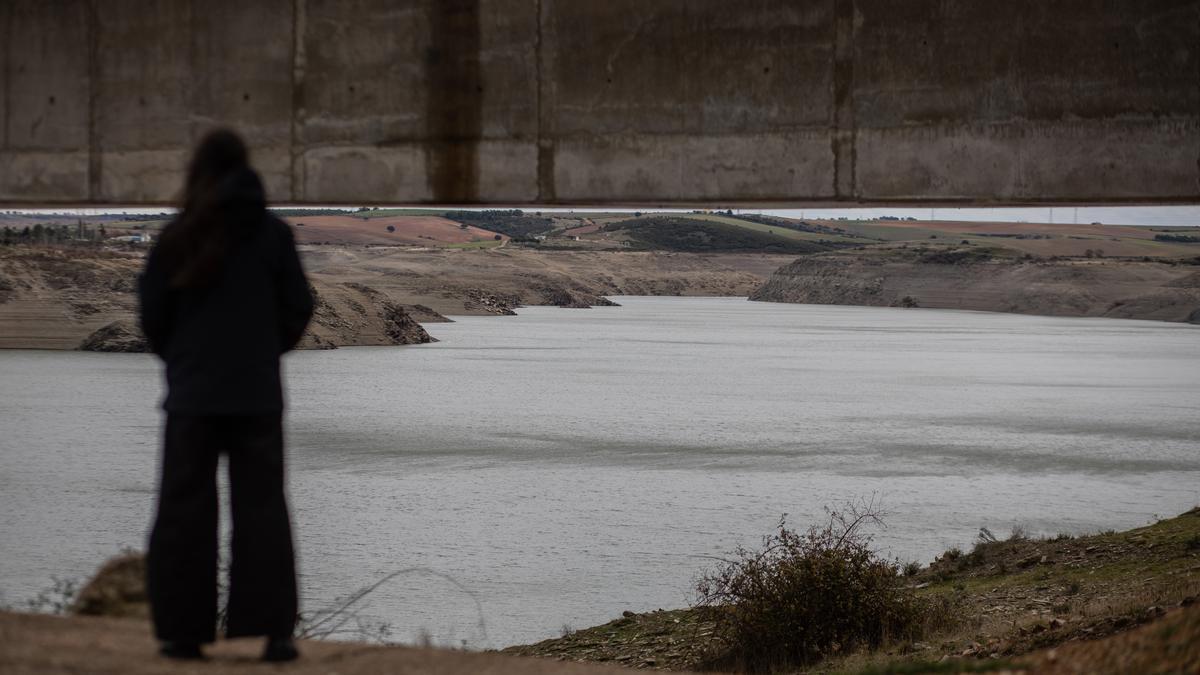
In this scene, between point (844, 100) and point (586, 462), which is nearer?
point (844, 100)

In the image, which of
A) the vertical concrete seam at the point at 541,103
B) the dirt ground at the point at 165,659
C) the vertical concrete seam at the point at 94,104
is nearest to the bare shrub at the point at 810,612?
the vertical concrete seam at the point at 541,103

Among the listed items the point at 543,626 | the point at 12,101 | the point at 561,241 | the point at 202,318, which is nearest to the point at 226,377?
the point at 202,318

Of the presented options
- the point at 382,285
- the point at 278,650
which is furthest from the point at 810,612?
the point at 382,285

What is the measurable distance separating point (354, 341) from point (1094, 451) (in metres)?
44.5

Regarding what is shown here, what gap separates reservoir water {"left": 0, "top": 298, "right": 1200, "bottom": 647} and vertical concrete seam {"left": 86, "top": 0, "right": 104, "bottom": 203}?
431cm

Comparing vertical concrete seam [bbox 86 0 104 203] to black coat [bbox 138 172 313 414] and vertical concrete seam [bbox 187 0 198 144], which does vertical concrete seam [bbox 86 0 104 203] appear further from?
black coat [bbox 138 172 313 414]

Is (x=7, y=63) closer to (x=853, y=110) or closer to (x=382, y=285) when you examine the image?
(x=853, y=110)

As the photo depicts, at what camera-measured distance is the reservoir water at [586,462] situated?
20.6 metres

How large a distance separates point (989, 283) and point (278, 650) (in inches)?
5592

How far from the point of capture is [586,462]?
32.4m

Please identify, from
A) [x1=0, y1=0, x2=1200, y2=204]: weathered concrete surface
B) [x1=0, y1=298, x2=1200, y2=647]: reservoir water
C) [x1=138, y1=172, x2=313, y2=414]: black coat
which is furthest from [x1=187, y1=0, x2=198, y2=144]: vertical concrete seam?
[x1=138, y1=172, x2=313, y2=414]: black coat

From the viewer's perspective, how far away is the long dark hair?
526cm

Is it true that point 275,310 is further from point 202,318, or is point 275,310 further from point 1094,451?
point 1094,451

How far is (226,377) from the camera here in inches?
209
